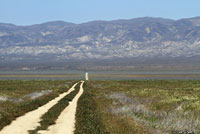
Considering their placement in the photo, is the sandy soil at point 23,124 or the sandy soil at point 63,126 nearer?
the sandy soil at point 23,124

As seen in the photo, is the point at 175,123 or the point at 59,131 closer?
the point at 59,131

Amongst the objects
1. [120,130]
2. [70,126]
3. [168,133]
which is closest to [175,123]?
[168,133]

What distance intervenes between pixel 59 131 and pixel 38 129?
123 cm

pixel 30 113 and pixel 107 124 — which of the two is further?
pixel 30 113

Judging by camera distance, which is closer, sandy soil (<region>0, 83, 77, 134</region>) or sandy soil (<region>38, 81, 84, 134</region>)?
sandy soil (<region>0, 83, 77, 134</region>)

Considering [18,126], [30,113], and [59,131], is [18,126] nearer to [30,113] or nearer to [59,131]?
[59,131]

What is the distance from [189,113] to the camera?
84.1ft

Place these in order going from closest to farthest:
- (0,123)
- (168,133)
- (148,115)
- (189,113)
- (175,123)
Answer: (168,133)
(0,123)
(175,123)
(148,115)
(189,113)

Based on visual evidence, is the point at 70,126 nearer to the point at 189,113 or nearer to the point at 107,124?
the point at 107,124

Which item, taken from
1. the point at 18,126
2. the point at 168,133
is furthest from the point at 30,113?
the point at 168,133

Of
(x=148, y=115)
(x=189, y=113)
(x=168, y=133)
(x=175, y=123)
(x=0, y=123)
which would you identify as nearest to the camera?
(x=168, y=133)

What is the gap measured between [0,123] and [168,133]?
928 cm

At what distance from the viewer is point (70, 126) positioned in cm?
1909

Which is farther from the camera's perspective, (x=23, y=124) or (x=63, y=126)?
(x=23, y=124)
